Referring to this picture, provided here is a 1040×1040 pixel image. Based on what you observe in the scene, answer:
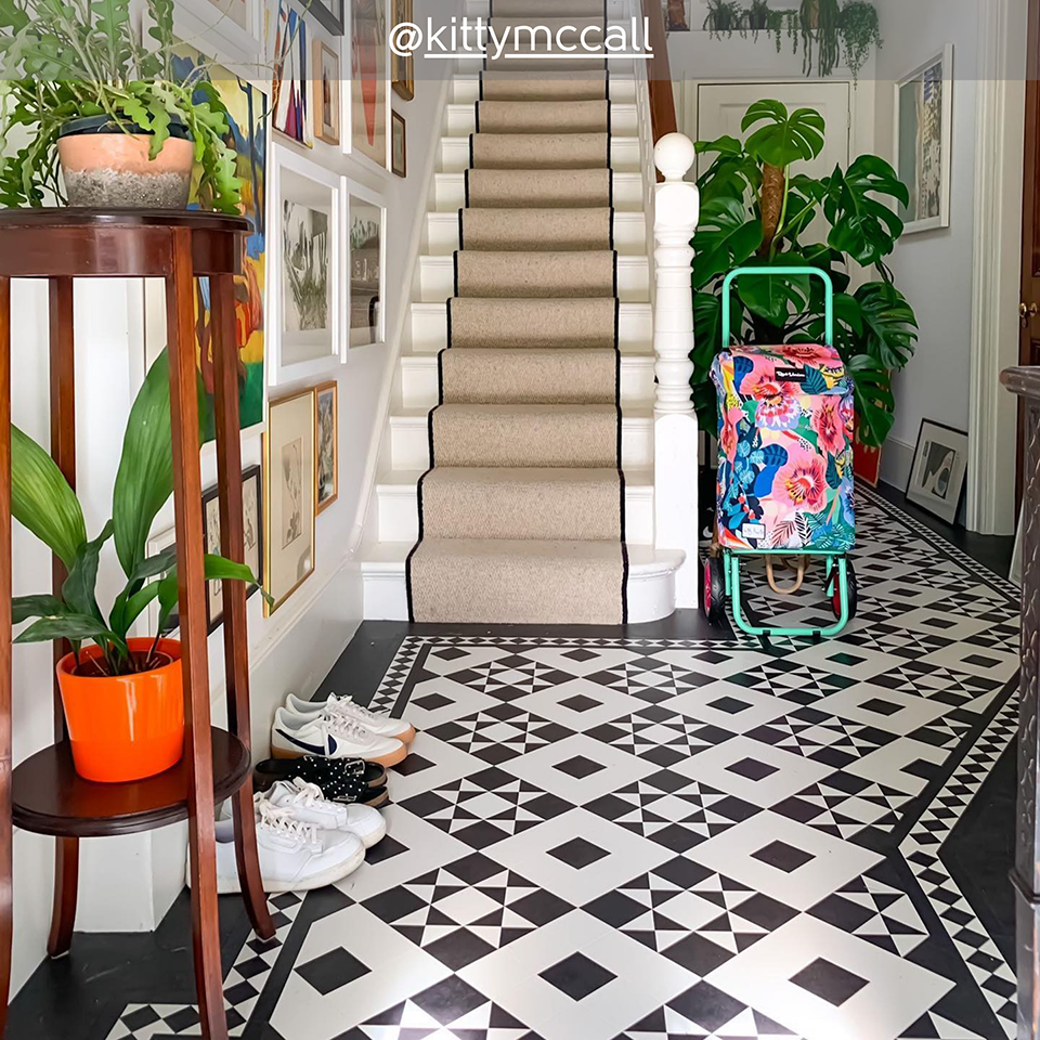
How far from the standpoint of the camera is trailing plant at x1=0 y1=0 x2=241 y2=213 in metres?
A: 1.50

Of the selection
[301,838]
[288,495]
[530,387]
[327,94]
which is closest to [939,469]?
[530,387]

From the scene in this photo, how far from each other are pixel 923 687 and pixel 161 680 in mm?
2208

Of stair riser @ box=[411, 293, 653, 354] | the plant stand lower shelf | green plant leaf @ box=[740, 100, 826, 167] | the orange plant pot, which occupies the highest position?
green plant leaf @ box=[740, 100, 826, 167]

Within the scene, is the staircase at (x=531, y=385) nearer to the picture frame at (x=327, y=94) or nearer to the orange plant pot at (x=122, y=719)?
the picture frame at (x=327, y=94)

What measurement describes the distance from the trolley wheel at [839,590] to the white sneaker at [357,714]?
1525mm

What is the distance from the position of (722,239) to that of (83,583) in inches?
124

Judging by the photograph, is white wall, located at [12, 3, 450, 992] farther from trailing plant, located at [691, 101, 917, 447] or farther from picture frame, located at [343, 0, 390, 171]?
trailing plant, located at [691, 101, 917, 447]

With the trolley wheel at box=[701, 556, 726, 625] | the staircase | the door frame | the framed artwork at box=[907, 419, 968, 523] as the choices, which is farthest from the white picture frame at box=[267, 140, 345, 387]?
the framed artwork at box=[907, 419, 968, 523]

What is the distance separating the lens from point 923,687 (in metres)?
3.20

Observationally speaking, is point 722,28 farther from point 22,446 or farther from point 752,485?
point 22,446

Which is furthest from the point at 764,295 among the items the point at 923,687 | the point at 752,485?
the point at 923,687

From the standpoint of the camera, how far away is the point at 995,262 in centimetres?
499

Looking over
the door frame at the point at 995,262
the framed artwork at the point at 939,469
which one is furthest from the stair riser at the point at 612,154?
the framed artwork at the point at 939,469

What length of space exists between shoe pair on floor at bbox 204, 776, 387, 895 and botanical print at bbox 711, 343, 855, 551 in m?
1.72
